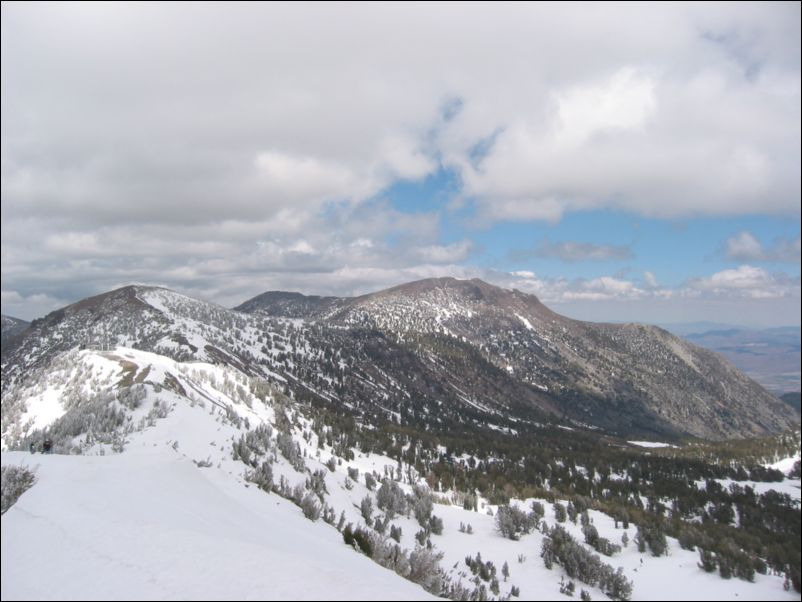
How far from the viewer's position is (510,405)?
641ft

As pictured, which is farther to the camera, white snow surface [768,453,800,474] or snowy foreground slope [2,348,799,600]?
white snow surface [768,453,800,474]

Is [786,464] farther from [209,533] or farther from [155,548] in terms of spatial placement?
Answer: [155,548]

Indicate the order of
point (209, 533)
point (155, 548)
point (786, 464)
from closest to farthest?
point (155, 548), point (209, 533), point (786, 464)

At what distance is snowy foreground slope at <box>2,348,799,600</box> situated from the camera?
21.1ft

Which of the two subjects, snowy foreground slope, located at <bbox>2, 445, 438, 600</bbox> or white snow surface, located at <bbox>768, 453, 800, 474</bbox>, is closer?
snowy foreground slope, located at <bbox>2, 445, 438, 600</bbox>

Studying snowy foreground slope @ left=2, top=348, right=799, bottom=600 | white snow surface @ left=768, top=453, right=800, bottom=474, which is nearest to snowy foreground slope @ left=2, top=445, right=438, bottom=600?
snowy foreground slope @ left=2, top=348, right=799, bottom=600

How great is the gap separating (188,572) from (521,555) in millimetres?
15909

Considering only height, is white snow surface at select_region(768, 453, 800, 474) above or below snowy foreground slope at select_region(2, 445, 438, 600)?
Answer: below

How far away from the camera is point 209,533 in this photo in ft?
27.2

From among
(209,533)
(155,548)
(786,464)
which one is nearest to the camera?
(155,548)

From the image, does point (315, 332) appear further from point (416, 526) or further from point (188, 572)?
point (188, 572)

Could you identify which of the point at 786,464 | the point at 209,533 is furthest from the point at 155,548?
the point at 786,464

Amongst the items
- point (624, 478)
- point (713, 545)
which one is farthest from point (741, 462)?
point (713, 545)

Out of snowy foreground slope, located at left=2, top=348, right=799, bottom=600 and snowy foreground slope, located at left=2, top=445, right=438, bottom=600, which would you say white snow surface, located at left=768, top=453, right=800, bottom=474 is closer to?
snowy foreground slope, located at left=2, top=348, right=799, bottom=600
